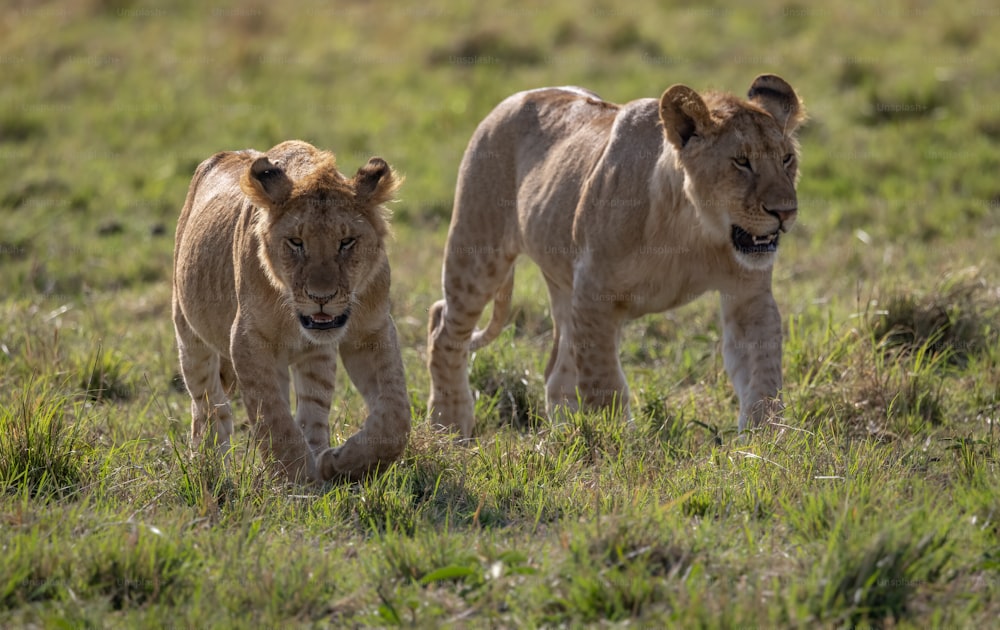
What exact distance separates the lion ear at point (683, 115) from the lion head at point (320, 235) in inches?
44.0

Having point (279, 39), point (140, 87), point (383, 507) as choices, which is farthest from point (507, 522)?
point (279, 39)

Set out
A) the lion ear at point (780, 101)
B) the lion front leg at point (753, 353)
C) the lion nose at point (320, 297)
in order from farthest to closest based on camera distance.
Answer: the lion ear at point (780, 101)
the lion front leg at point (753, 353)
the lion nose at point (320, 297)

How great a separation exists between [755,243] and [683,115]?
0.57 meters

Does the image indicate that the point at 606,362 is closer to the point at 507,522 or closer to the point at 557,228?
the point at 557,228

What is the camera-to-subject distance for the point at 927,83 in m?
11.4

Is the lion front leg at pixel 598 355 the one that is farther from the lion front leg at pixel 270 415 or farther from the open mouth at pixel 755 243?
the lion front leg at pixel 270 415

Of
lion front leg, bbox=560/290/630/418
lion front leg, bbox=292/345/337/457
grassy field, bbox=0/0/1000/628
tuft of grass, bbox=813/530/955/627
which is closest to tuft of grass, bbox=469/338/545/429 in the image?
grassy field, bbox=0/0/1000/628

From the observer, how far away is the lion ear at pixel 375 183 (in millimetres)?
4785

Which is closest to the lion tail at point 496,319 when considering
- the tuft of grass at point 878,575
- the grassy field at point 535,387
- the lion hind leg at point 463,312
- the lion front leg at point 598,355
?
the lion hind leg at point 463,312

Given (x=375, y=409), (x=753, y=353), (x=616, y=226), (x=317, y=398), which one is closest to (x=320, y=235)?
(x=375, y=409)

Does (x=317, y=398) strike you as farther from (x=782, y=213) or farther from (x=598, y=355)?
(x=782, y=213)

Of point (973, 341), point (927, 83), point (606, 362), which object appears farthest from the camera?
point (927, 83)

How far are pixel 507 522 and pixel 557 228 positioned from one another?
1945 millimetres

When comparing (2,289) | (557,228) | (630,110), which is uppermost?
(630,110)
